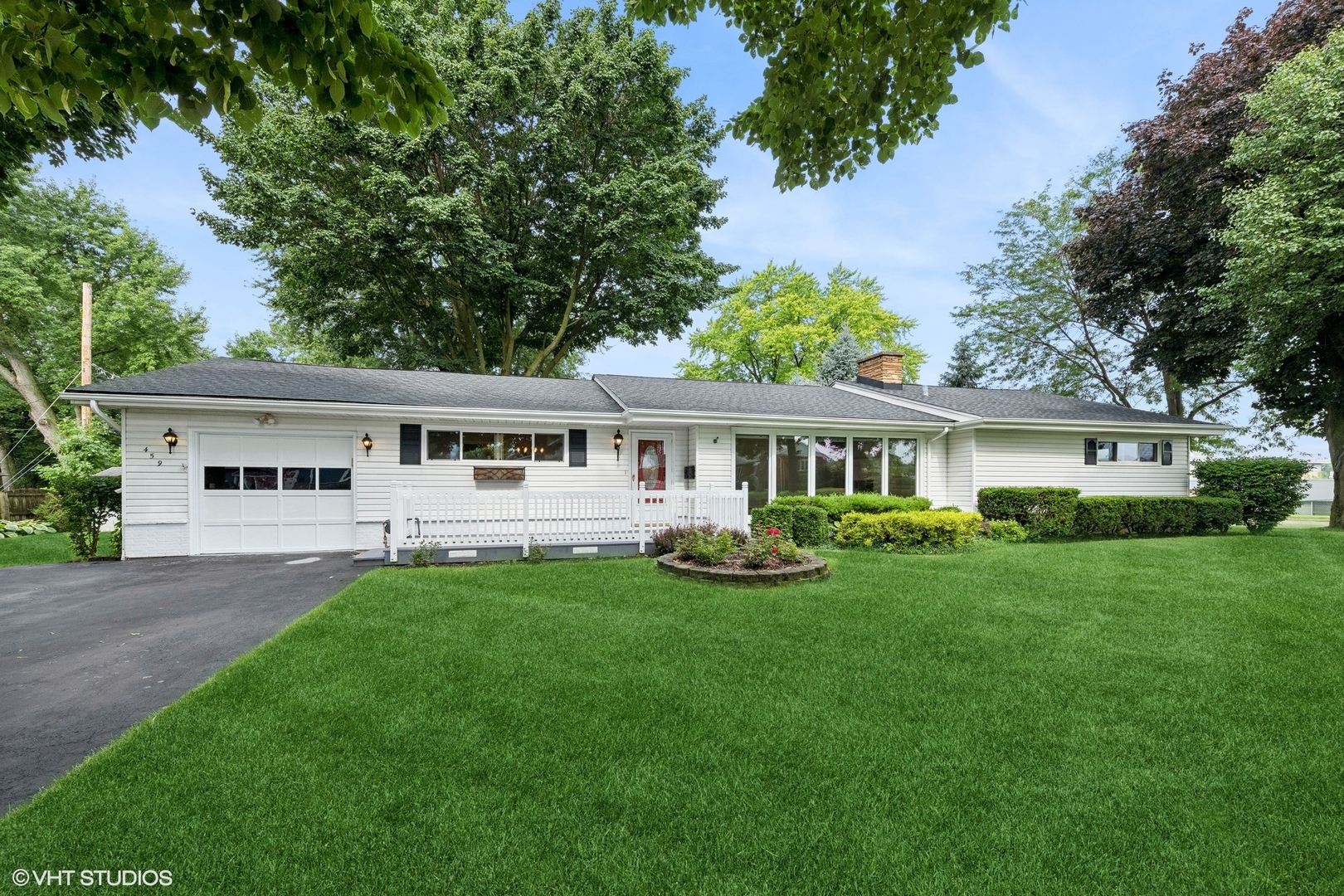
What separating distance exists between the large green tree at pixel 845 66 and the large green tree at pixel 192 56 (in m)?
2.41

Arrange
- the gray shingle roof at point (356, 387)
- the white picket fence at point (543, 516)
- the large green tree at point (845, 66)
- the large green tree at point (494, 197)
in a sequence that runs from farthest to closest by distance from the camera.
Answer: the large green tree at point (494, 197), the gray shingle roof at point (356, 387), the white picket fence at point (543, 516), the large green tree at point (845, 66)

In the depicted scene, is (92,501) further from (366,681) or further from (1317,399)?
(1317,399)

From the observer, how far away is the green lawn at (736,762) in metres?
2.14

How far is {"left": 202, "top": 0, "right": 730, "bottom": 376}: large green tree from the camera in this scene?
53.4 feet

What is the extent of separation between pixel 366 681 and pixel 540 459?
24.3 feet

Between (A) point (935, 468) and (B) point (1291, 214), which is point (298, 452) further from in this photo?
(B) point (1291, 214)

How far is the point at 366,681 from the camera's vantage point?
383cm

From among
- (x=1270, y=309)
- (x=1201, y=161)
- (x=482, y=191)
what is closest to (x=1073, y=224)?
(x=1201, y=161)

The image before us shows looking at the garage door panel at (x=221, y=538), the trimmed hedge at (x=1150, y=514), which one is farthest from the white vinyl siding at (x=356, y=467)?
the trimmed hedge at (x=1150, y=514)

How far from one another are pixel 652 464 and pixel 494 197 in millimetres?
12145

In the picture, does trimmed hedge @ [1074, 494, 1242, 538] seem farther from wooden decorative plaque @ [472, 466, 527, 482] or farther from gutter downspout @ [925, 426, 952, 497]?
wooden decorative plaque @ [472, 466, 527, 482]

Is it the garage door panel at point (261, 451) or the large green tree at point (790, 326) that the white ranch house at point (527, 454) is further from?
the large green tree at point (790, 326)

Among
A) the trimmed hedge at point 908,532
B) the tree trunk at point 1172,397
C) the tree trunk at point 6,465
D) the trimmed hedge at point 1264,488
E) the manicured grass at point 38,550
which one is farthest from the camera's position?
the tree trunk at point 1172,397

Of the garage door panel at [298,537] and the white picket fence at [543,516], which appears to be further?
the garage door panel at [298,537]
